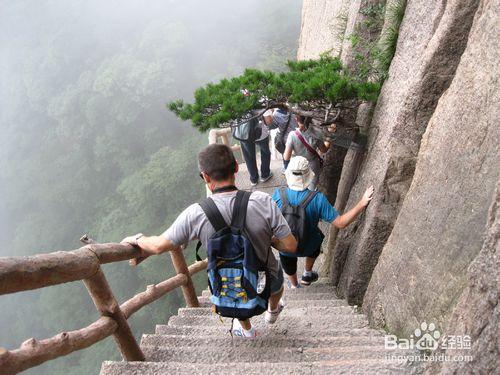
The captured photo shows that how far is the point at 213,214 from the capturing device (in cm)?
240

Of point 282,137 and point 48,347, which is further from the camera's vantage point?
point 282,137

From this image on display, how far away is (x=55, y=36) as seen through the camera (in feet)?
122

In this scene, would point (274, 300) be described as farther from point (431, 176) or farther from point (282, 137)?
point (282, 137)

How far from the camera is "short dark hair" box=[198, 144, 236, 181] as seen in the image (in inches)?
93.9

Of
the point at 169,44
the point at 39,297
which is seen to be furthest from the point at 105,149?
the point at 39,297

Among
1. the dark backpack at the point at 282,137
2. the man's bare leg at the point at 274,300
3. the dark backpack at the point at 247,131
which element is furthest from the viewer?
the dark backpack at the point at 247,131

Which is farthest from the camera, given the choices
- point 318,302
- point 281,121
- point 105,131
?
point 105,131

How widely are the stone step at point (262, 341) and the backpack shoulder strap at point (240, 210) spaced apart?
3.60ft

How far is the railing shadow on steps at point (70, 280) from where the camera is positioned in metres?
1.98

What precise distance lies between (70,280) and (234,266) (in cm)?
96

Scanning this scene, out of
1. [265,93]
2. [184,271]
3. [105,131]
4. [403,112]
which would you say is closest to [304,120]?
[265,93]

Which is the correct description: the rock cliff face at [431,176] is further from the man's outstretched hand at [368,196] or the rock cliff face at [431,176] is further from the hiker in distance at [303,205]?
the hiker in distance at [303,205]

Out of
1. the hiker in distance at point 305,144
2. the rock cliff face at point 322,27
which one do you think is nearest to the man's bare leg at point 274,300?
the hiker in distance at point 305,144

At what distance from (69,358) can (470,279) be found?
26.2m
